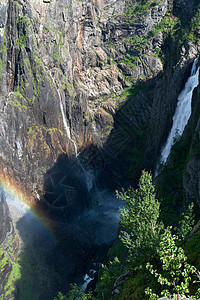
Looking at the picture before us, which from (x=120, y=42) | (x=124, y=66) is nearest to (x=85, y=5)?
(x=120, y=42)

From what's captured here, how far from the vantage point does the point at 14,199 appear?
150 ft

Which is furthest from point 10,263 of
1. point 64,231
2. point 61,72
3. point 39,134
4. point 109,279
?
point 61,72

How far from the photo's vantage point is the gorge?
35.4 metres

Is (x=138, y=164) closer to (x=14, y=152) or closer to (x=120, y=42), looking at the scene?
(x=14, y=152)

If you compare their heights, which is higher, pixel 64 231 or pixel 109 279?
pixel 109 279

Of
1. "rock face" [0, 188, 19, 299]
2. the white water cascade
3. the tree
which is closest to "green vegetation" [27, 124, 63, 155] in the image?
"rock face" [0, 188, 19, 299]

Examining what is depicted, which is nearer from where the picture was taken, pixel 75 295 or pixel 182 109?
pixel 75 295

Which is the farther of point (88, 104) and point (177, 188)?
point (88, 104)

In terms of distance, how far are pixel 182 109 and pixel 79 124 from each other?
30755 mm

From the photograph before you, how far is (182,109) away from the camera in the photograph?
36250 millimetres

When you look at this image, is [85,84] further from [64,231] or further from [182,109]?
[64,231]

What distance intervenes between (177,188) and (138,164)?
1372 inches

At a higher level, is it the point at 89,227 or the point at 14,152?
the point at 14,152

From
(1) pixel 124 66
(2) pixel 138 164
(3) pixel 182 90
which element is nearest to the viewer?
(3) pixel 182 90
